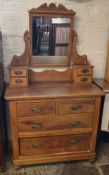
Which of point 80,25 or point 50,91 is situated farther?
point 80,25

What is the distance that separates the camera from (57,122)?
1.85 meters

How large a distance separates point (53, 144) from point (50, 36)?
106 cm

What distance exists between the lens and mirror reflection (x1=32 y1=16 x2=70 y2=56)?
6.29ft

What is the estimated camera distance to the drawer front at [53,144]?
1.90 metres

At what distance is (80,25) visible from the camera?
2.05 meters

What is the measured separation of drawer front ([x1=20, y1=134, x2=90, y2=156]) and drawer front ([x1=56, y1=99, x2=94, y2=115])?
0.27 metres

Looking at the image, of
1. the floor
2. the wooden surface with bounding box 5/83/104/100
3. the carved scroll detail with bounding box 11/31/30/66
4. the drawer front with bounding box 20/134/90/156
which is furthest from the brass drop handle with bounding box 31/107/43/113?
the floor

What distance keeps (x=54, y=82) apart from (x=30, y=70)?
0.90ft

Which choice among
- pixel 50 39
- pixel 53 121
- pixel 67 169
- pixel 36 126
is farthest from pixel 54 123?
pixel 50 39

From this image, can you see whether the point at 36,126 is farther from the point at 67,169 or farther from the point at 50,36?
the point at 50,36

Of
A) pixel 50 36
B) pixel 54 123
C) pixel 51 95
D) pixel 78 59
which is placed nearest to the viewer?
pixel 51 95

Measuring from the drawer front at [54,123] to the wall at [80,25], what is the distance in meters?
0.60

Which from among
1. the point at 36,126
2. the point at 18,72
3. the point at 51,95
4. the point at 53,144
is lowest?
the point at 53,144

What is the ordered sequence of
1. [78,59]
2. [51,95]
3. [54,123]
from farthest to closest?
[78,59] → [54,123] → [51,95]
